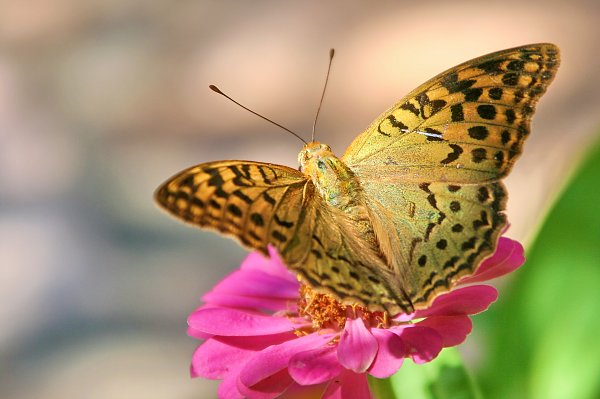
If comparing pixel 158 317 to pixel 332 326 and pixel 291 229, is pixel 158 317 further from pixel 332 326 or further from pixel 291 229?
pixel 291 229

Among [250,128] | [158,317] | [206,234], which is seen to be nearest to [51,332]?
[158,317]

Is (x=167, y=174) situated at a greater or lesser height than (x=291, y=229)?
lesser

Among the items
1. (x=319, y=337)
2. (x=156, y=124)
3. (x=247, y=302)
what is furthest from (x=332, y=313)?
(x=156, y=124)

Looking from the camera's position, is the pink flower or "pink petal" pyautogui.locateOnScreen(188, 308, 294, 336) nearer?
the pink flower

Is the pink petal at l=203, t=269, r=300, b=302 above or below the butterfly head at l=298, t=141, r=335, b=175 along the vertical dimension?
below

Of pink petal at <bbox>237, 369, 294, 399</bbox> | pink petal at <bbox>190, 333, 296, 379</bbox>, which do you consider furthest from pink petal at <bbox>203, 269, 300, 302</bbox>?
pink petal at <bbox>237, 369, 294, 399</bbox>

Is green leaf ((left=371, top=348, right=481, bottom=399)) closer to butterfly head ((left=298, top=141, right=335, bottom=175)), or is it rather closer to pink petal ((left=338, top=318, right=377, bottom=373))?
pink petal ((left=338, top=318, right=377, bottom=373))

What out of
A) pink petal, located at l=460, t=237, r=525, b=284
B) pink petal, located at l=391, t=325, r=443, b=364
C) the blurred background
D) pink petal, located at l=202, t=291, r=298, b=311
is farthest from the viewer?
the blurred background
